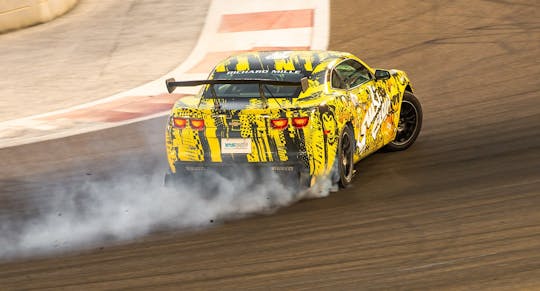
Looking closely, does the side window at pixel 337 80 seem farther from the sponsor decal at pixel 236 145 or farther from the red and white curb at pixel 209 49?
the red and white curb at pixel 209 49

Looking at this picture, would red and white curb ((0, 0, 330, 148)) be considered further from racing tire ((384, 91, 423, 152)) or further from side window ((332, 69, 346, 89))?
side window ((332, 69, 346, 89))

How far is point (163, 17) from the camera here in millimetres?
22297

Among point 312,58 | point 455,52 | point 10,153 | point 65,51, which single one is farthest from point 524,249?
point 65,51

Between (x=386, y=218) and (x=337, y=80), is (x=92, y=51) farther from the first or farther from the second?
(x=386, y=218)

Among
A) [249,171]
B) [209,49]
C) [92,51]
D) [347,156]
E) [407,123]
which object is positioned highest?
[249,171]

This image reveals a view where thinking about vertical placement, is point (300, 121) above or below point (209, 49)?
above

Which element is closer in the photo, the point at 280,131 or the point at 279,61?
the point at 280,131

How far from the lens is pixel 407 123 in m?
11.7

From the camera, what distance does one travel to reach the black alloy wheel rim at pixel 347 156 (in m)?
9.71

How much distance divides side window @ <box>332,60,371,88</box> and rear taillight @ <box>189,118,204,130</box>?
1714 mm

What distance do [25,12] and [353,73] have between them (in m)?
13.4

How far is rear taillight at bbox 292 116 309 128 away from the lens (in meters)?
9.20

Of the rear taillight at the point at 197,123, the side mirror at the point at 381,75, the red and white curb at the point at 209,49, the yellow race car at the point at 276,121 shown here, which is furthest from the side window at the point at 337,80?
the red and white curb at the point at 209,49

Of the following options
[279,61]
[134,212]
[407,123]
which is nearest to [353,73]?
[279,61]
